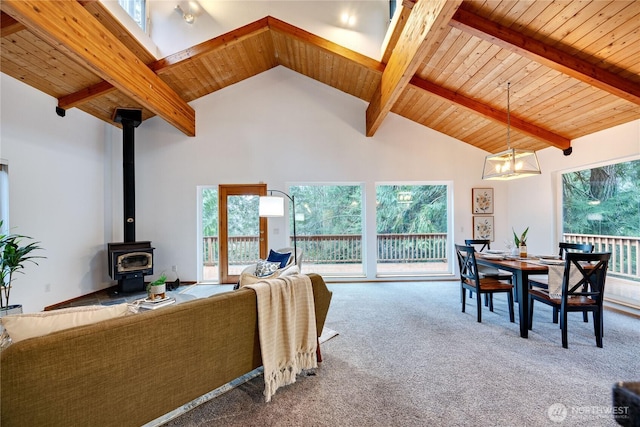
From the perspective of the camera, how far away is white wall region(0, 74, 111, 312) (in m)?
3.43

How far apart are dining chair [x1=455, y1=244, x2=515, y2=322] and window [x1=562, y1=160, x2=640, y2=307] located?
1.87 meters

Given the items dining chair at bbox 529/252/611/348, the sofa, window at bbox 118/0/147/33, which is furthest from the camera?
window at bbox 118/0/147/33

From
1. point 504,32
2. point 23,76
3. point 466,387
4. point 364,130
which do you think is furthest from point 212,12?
point 466,387

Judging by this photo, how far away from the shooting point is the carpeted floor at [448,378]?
171 centimetres

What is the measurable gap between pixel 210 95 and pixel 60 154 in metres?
2.60

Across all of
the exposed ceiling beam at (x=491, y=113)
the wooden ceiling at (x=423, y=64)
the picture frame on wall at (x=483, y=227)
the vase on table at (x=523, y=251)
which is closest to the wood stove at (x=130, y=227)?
the wooden ceiling at (x=423, y=64)

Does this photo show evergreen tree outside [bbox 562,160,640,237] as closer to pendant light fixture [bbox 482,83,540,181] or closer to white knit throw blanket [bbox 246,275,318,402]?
pendant light fixture [bbox 482,83,540,181]

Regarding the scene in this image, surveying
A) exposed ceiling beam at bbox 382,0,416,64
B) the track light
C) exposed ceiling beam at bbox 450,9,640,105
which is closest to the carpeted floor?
exposed ceiling beam at bbox 450,9,640,105

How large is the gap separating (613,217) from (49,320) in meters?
6.26

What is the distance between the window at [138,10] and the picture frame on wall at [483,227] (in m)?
6.61

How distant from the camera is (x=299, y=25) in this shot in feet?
12.8

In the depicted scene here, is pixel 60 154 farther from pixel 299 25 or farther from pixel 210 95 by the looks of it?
pixel 299 25

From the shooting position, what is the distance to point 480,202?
5.30 meters

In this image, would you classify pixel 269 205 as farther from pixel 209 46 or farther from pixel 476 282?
pixel 476 282
